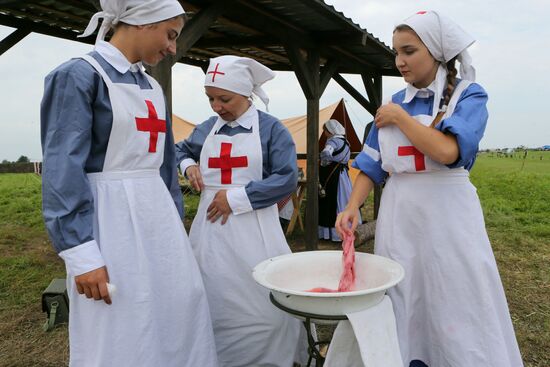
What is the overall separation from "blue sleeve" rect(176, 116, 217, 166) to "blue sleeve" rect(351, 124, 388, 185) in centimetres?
82

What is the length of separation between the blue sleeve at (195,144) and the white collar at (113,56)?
840 mm

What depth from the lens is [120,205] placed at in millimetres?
1484

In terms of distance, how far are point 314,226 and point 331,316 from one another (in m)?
4.05

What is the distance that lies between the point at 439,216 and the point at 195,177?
1133 mm

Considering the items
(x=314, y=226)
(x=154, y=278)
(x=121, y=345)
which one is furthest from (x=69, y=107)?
(x=314, y=226)

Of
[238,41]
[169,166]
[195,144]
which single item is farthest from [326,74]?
[169,166]

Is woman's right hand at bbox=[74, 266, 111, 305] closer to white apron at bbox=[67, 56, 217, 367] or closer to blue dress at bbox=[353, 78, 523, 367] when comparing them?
white apron at bbox=[67, 56, 217, 367]

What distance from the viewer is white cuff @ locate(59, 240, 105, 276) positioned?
1330mm

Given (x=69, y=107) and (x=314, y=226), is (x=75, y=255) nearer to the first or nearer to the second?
(x=69, y=107)

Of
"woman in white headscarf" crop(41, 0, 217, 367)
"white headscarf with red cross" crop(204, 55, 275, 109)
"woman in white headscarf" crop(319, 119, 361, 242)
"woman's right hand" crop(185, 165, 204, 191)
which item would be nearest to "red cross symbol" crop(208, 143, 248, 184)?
"woman's right hand" crop(185, 165, 204, 191)

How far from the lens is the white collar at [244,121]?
2205mm

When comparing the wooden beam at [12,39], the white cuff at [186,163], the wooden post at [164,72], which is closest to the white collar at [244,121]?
the white cuff at [186,163]

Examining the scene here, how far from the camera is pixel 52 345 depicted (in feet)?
9.68

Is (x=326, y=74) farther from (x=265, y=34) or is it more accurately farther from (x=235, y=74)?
(x=235, y=74)
